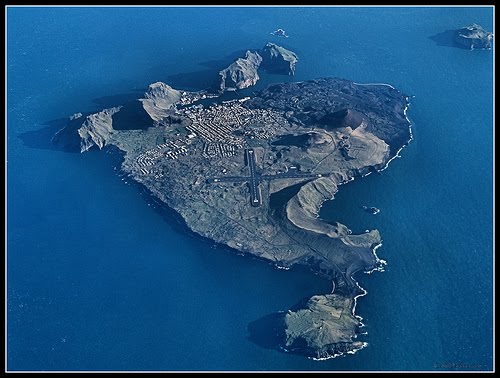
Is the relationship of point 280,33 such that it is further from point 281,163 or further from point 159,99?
point 281,163

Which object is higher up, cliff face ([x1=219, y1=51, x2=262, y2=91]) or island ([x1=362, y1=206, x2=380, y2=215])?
cliff face ([x1=219, y1=51, x2=262, y2=91])

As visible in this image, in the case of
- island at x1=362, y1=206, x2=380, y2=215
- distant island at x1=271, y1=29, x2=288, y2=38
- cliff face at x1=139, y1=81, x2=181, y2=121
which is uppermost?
distant island at x1=271, y1=29, x2=288, y2=38

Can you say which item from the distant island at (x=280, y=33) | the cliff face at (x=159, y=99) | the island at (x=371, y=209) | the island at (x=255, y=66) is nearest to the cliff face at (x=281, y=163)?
the cliff face at (x=159, y=99)

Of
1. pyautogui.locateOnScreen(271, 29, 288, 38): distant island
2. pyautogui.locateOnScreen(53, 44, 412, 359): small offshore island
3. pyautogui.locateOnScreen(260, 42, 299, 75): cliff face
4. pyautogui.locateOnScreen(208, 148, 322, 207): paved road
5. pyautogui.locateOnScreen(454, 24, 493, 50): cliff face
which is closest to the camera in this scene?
pyautogui.locateOnScreen(53, 44, 412, 359): small offshore island

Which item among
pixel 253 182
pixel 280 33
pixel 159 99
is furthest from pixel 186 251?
pixel 280 33

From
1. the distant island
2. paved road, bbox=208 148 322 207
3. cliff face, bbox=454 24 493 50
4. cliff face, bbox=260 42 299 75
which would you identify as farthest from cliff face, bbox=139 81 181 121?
cliff face, bbox=454 24 493 50

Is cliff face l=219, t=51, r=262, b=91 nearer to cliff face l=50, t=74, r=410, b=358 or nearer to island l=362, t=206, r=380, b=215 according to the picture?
cliff face l=50, t=74, r=410, b=358
